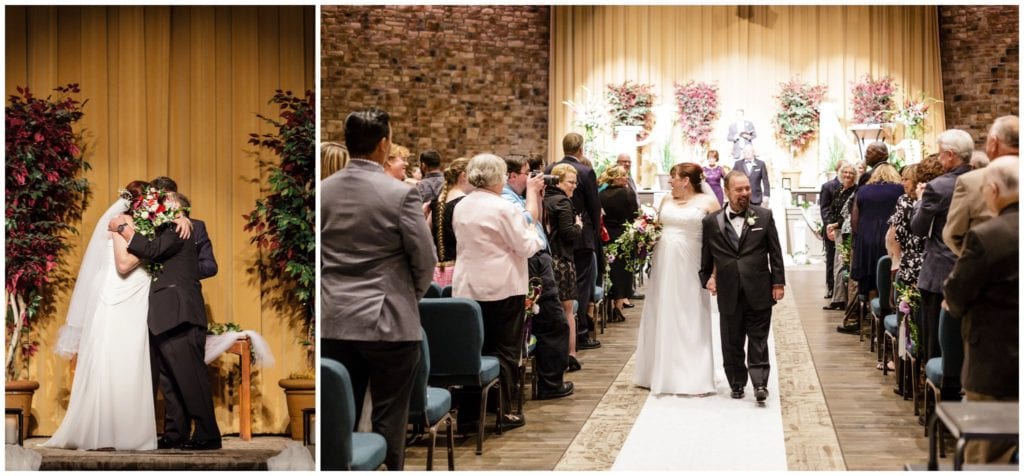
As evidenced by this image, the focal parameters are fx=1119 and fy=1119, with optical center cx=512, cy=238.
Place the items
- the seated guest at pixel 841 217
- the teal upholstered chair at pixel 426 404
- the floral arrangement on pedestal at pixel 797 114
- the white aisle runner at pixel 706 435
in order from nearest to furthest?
the teal upholstered chair at pixel 426 404 < the white aisle runner at pixel 706 435 < the seated guest at pixel 841 217 < the floral arrangement on pedestal at pixel 797 114

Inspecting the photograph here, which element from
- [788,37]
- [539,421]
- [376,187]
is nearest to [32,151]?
[376,187]

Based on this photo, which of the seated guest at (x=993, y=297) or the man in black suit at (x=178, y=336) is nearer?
the seated guest at (x=993, y=297)

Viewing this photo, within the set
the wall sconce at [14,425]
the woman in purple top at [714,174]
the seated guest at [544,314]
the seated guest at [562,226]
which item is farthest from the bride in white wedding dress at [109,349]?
the woman in purple top at [714,174]

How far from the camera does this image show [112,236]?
18.5 feet

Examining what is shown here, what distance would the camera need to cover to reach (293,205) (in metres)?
5.68

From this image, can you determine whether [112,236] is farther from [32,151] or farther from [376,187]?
[376,187]

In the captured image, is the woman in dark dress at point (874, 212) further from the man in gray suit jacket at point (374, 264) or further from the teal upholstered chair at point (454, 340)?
the man in gray suit jacket at point (374, 264)

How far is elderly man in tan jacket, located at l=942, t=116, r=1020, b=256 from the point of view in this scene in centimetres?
376

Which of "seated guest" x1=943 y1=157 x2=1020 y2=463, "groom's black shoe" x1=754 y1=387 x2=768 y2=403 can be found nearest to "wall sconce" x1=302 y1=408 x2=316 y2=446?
"groom's black shoe" x1=754 y1=387 x2=768 y2=403

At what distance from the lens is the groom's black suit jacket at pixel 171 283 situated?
5.68m

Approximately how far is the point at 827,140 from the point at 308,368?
11.4m

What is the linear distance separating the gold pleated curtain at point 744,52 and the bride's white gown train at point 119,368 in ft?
35.4

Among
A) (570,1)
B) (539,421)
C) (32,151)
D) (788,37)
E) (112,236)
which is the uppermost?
(788,37)

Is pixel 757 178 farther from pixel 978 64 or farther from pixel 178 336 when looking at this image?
pixel 178 336
